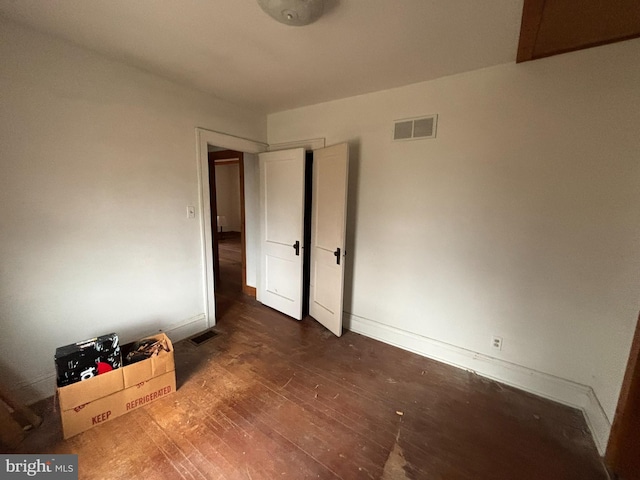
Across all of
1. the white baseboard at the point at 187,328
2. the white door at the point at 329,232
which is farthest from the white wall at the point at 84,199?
the white door at the point at 329,232

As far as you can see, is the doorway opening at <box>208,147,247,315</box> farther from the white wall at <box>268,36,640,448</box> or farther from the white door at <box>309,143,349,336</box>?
the white wall at <box>268,36,640,448</box>

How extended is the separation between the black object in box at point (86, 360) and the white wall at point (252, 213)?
6.56 ft

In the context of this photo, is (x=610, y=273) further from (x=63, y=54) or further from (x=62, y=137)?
(x=63, y=54)

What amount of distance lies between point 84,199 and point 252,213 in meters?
1.98

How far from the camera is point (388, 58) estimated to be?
1.89m

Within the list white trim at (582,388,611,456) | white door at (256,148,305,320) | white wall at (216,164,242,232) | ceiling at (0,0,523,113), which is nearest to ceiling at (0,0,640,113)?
ceiling at (0,0,523,113)

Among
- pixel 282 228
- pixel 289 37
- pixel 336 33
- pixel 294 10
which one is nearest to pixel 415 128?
pixel 336 33

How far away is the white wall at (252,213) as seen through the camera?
3635 mm

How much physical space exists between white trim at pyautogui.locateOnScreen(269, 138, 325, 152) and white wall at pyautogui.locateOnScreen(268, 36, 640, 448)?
13.6 inches

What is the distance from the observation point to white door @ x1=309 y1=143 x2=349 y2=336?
2.58 metres

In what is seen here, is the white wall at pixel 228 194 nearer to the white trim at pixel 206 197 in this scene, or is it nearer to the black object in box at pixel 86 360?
the white trim at pixel 206 197

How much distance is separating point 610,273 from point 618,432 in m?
0.94

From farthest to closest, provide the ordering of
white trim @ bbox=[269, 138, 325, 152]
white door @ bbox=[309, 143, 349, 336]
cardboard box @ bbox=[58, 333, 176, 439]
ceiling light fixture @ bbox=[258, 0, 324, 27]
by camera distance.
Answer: white trim @ bbox=[269, 138, 325, 152] < white door @ bbox=[309, 143, 349, 336] < cardboard box @ bbox=[58, 333, 176, 439] < ceiling light fixture @ bbox=[258, 0, 324, 27]

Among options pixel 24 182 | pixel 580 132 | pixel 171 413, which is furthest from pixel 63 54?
pixel 580 132
